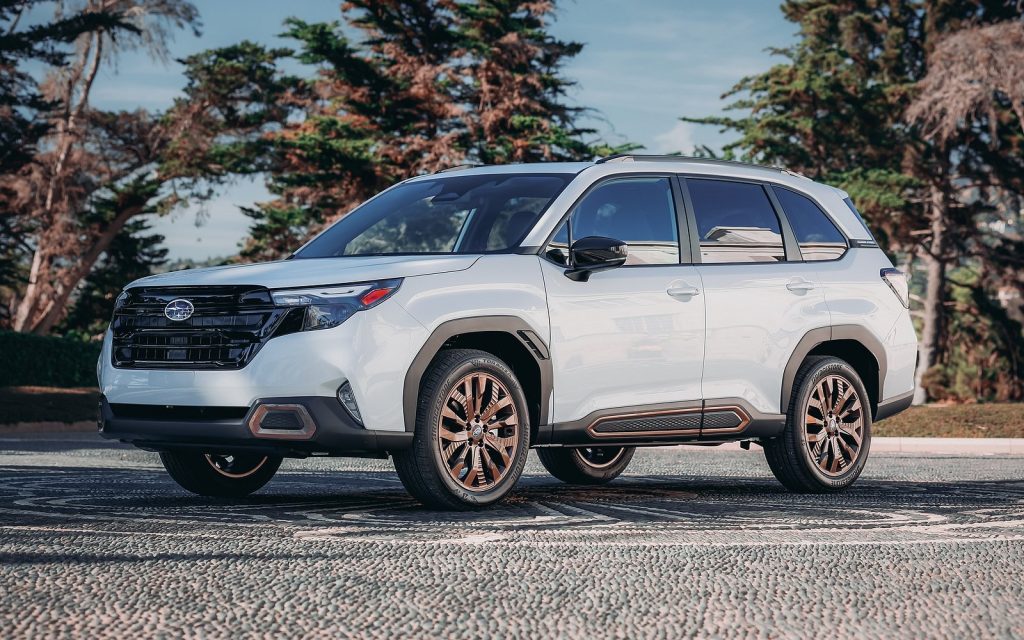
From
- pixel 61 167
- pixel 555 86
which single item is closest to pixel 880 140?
pixel 555 86

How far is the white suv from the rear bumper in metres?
0.01

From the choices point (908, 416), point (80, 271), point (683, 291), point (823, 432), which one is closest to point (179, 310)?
point (683, 291)

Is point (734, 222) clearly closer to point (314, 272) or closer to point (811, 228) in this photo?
point (811, 228)

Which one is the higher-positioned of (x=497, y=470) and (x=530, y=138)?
(x=530, y=138)

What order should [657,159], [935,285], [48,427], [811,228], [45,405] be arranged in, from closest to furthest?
[657,159], [811,228], [48,427], [45,405], [935,285]

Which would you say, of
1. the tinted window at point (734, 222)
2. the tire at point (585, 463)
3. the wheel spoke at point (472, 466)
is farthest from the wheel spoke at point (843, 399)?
the wheel spoke at point (472, 466)

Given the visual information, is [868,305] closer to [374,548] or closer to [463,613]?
[374,548]

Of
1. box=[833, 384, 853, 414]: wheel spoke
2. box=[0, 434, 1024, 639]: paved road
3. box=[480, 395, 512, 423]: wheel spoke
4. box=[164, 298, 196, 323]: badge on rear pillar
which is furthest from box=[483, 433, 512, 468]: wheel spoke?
box=[833, 384, 853, 414]: wheel spoke

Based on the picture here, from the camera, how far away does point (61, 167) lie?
43031 millimetres

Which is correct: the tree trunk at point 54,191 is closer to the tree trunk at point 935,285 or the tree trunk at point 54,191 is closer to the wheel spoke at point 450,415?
the tree trunk at point 935,285

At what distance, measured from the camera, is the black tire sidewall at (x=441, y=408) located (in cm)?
720

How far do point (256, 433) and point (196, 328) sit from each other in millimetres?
720

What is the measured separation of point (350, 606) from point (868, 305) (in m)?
5.85

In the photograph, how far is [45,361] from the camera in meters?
34.1
